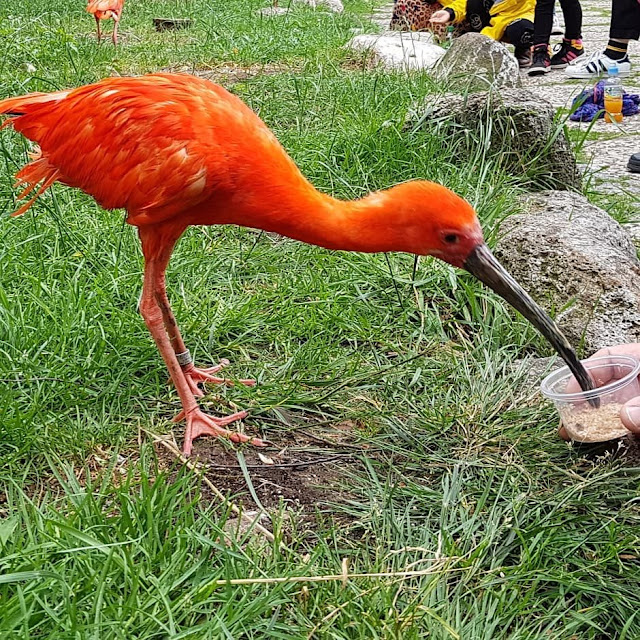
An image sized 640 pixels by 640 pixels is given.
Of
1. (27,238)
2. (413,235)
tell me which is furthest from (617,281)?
(27,238)

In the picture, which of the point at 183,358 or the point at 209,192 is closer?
the point at 209,192

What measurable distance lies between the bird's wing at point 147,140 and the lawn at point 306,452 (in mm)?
595

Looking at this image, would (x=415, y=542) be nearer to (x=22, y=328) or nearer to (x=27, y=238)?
(x=22, y=328)

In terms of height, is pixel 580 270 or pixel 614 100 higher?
pixel 580 270

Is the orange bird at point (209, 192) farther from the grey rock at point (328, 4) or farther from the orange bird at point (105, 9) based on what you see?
the grey rock at point (328, 4)

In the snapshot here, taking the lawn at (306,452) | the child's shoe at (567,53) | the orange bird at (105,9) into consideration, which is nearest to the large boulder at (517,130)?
the lawn at (306,452)

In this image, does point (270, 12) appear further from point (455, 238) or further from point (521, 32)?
point (455, 238)

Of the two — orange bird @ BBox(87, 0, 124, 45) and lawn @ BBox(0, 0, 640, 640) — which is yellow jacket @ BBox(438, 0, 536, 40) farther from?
lawn @ BBox(0, 0, 640, 640)

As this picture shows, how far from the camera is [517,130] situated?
450 cm

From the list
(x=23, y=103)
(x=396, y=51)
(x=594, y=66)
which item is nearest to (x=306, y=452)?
(x=23, y=103)

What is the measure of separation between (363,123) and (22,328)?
2.62 meters

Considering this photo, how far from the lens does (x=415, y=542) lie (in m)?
2.25

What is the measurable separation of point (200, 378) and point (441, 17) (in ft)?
25.5

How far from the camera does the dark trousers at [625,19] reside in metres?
6.52
